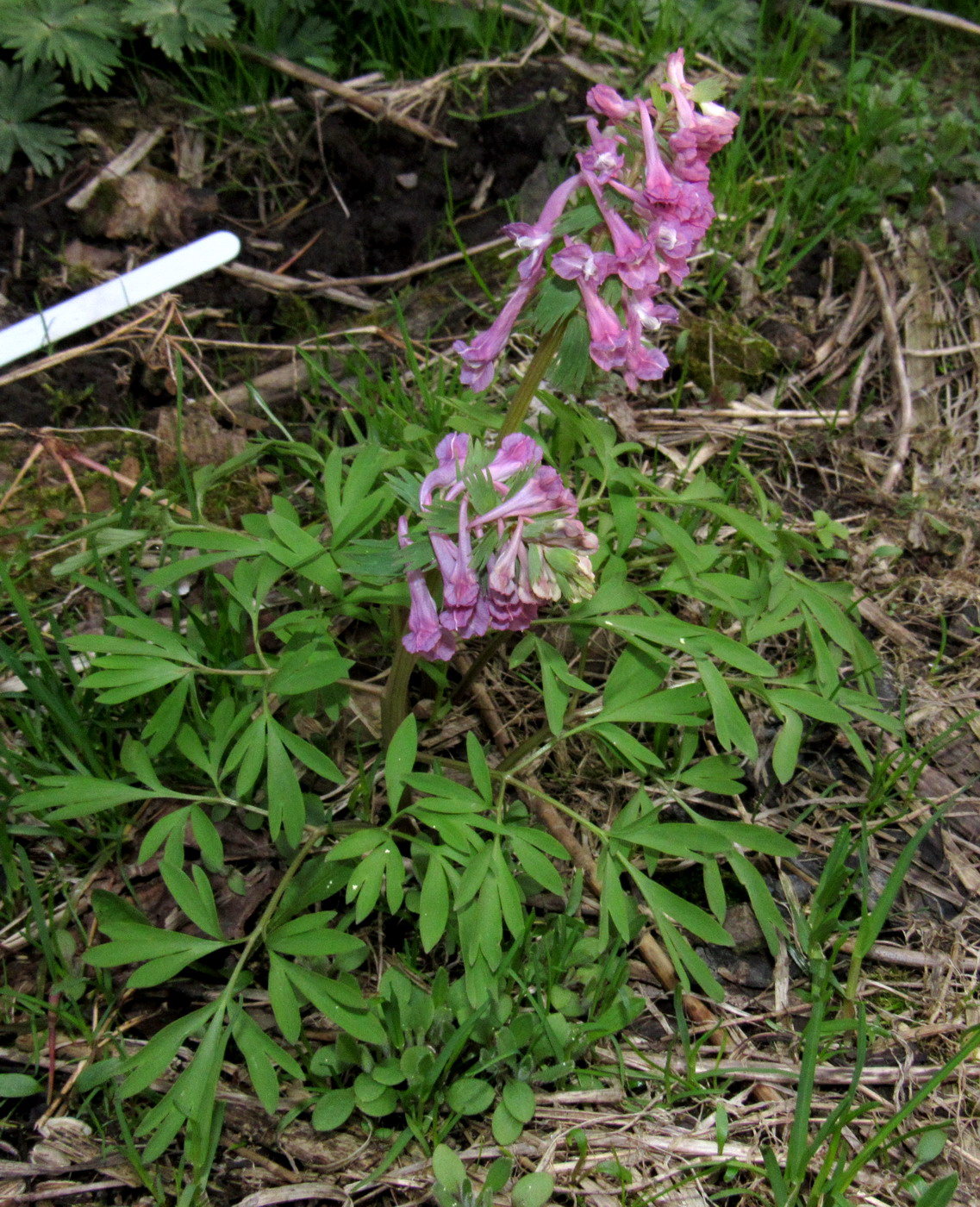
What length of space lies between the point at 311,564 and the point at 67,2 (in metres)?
2.77

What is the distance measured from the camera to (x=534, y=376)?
6.14ft

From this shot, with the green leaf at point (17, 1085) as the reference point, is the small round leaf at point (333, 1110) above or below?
above

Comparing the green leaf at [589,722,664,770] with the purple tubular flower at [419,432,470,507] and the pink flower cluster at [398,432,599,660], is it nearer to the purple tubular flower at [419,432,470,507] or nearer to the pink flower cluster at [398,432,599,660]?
the pink flower cluster at [398,432,599,660]

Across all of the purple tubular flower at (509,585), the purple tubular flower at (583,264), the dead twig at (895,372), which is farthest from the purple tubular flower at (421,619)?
the dead twig at (895,372)

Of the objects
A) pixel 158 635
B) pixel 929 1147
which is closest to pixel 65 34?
pixel 158 635

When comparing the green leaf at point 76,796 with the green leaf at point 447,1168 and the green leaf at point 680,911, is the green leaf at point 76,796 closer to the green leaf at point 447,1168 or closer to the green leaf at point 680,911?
the green leaf at point 447,1168

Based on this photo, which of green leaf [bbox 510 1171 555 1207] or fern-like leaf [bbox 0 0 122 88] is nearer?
green leaf [bbox 510 1171 555 1207]

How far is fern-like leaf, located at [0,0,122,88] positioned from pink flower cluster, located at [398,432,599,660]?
8.81ft

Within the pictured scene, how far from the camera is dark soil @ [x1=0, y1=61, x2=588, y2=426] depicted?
11.6ft

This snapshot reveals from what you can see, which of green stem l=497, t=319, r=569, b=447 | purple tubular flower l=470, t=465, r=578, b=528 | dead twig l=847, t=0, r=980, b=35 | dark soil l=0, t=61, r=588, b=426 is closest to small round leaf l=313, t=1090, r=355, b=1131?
purple tubular flower l=470, t=465, r=578, b=528

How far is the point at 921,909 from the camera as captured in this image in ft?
7.88

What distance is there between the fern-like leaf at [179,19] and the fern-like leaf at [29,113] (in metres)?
0.43

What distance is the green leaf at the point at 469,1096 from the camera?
195cm

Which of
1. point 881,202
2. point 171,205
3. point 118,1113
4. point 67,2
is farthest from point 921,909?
point 67,2
